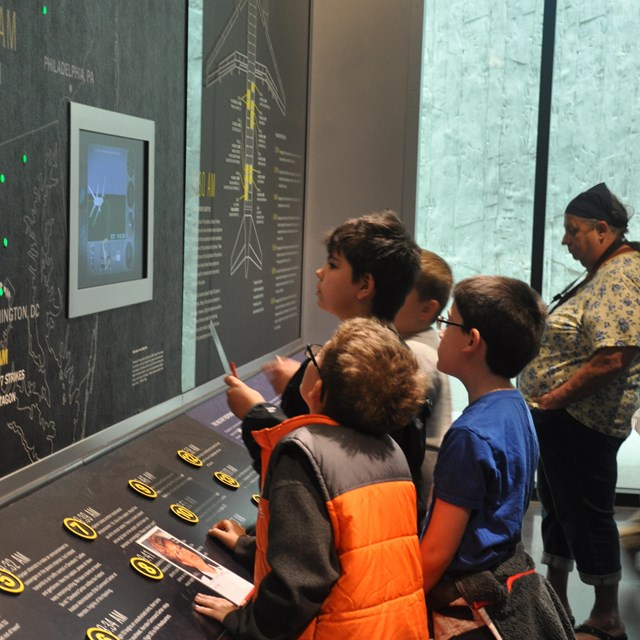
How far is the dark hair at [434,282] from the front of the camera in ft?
9.30

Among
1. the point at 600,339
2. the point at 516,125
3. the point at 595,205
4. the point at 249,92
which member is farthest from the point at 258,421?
the point at 516,125

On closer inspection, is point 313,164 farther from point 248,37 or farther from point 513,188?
point 513,188

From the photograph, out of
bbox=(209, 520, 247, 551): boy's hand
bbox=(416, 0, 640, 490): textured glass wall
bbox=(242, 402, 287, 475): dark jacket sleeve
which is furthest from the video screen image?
bbox=(416, 0, 640, 490): textured glass wall

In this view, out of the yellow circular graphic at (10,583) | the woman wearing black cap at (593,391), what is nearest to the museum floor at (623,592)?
the woman wearing black cap at (593,391)

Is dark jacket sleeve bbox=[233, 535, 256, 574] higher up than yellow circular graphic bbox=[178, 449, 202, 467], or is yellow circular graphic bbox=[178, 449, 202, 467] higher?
yellow circular graphic bbox=[178, 449, 202, 467]

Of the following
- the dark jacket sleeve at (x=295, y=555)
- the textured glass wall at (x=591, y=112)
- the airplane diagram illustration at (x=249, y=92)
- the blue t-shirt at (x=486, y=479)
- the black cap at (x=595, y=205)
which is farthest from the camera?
the textured glass wall at (x=591, y=112)

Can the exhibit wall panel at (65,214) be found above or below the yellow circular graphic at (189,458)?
above

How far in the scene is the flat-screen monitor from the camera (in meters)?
2.35

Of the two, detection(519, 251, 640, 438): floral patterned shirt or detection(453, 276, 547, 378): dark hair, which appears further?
detection(519, 251, 640, 438): floral patterned shirt

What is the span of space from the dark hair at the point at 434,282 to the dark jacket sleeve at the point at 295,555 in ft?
3.98

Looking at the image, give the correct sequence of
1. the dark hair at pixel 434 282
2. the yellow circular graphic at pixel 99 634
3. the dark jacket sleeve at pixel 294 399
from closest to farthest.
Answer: the yellow circular graphic at pixel 99 634 < the dark jacket sleeve at pixel 294 399 < the dark hair at pixel 434 282

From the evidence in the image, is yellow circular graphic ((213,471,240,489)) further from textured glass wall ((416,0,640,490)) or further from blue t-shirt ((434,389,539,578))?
textured glass wall ((416,0,640,490))

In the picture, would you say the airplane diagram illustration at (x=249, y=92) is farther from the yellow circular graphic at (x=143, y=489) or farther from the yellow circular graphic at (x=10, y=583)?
the yellow circular graphic at (x=10, y=583)

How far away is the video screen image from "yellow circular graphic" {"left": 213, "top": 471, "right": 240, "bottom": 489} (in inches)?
24.9
